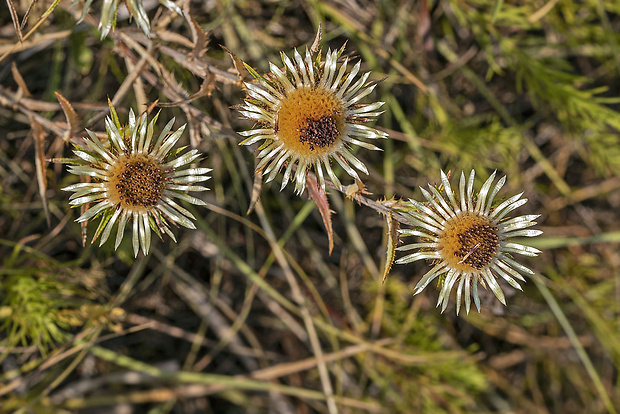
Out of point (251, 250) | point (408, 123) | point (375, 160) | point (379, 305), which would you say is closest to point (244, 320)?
point (251, 250)

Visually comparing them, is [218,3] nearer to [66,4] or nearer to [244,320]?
[66,4]

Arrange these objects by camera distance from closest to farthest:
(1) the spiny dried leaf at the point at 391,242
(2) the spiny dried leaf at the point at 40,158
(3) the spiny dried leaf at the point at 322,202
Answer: (1) the spiny dried leaf at the point at 391,242, (3) the spiny dried leaf at the point at 322,202, (2) the spiny dried leaf at the point at 40,158

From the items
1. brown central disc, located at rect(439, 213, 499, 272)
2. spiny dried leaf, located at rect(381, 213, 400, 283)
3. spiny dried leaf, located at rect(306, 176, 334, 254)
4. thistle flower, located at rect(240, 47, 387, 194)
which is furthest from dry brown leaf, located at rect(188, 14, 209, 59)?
brown central disc, located at rect(439, 213, 499, 272)

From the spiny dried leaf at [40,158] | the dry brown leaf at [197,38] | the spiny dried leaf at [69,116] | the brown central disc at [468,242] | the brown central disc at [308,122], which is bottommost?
the spiny dried leaf at [40,158]

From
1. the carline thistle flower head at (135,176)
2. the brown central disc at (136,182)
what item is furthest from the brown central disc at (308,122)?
the brown central disc at (136,182)

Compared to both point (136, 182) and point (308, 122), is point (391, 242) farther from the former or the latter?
point (136, 182)

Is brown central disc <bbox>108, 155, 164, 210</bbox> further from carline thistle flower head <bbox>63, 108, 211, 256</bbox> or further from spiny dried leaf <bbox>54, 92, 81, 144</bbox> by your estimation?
spiny dried leaf <bbox>54, 92, 81, 144</bbox>

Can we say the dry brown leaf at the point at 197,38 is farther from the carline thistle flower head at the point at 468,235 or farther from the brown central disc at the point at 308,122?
the carline thistle flower head at the point at 468,235
